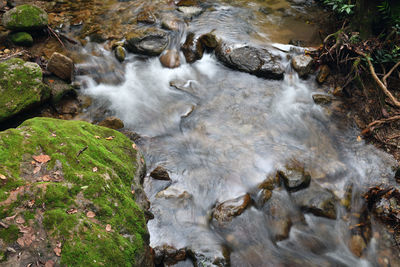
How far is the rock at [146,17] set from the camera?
9.04 meters

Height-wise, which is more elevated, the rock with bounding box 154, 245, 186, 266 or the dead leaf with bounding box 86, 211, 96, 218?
the dead leaf with bounding box 86, 211, 96, 218

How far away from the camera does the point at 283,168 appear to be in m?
5.31

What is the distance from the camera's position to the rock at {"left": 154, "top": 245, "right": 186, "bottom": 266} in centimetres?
383

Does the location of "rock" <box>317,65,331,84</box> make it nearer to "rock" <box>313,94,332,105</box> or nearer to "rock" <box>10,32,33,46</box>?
"rock" <box>313,94,332,105</box>

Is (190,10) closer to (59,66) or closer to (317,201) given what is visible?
(59,66)

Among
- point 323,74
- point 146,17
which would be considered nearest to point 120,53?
point 146,17

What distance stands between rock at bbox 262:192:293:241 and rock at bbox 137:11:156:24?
24.1ft

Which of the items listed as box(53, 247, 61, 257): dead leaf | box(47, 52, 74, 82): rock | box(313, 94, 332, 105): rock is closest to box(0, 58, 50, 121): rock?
box(47, 52, 74, 82): rock

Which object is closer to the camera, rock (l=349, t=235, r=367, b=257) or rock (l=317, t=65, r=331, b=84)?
rock (l=349, t=235, r=367, b=257)

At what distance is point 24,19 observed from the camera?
7.30 metres

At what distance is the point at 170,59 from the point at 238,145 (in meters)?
3.68

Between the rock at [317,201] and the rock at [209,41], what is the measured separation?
523 cm

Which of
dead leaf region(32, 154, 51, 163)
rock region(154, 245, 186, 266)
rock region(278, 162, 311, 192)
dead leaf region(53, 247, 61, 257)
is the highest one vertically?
dead leaf region(32, 154, 51, 163)

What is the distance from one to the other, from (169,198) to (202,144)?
1728 millimetres
